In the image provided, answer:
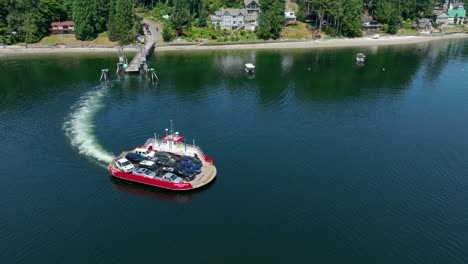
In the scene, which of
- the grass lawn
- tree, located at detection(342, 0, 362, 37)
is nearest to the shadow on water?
the grass lawn

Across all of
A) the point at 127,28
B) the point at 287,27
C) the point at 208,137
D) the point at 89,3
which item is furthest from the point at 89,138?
the point at 287,27

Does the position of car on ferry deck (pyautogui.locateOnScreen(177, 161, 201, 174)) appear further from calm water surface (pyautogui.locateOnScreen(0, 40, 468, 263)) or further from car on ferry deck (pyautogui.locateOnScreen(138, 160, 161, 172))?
calm water surface (pyautogui.locateOnScreen(0, 40, 468, 263))

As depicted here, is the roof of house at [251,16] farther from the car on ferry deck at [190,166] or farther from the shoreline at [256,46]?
the car on ferry deck at [190,166]

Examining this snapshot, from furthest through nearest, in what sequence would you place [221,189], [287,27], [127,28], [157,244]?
1. [287,27]
2. [127,28]
3. [221,189]
4. [157,244]

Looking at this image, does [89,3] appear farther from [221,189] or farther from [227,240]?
[227,240]

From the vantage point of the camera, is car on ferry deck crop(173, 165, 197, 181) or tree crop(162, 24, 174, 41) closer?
car on ferry deck crop(173, 165, 197, 181)
